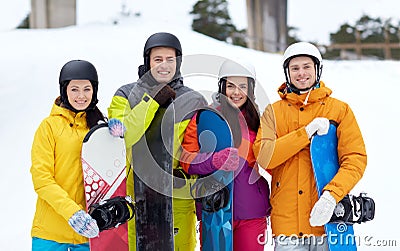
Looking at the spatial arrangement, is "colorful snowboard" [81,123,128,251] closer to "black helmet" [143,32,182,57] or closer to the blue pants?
the blue pants

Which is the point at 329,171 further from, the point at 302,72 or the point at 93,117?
the point at 93,117

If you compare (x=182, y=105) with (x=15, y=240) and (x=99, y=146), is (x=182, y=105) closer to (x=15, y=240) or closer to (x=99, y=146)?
(x=99, y=146)

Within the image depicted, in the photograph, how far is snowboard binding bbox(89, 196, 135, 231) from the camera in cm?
327

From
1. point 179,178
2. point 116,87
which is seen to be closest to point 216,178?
point 179,178

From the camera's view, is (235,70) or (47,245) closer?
(47,245)

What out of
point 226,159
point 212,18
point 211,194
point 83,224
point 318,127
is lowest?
point 83,224

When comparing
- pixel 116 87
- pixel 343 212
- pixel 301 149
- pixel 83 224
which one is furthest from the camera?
pixel 116 87

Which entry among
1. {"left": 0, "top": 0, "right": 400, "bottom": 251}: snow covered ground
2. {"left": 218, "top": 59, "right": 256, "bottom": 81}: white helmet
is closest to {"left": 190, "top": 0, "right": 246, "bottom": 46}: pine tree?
{"left": 0, "top": 0, "right": 400, "bottom": 251}: snow covered ground

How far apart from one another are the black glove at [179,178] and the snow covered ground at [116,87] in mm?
607

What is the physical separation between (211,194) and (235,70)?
2.55 ft

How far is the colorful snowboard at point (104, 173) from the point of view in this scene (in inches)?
133

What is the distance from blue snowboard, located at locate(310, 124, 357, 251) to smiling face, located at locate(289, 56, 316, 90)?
0.31 m

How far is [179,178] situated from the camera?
357 centimetres

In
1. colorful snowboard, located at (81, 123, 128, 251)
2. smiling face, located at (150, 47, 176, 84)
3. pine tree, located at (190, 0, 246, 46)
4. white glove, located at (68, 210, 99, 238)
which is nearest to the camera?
white glove, located at (68, 210, 99, 238)
